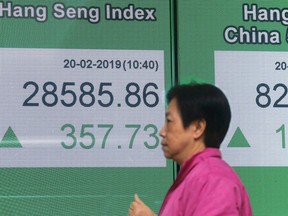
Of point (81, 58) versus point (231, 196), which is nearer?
point (231, 196)

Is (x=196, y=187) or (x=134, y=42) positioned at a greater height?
→ (x=134, y=42)

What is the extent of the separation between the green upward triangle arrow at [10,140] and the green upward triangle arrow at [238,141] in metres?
1.35

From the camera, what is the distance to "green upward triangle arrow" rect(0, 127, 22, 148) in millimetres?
4770

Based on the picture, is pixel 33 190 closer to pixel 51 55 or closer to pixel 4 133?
pixel 4 133

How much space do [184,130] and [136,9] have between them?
7.27 feet

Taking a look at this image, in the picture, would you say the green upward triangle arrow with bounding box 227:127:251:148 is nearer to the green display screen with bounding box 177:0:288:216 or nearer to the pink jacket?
the green display screen with bounding box 177:0:288:216

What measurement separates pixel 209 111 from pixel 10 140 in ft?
7.02

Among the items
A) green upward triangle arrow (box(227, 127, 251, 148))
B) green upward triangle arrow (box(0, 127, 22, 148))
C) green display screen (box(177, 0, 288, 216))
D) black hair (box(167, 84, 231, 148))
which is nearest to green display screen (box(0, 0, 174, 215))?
green upward triangle arrow (box(0, 127, 22, 148))

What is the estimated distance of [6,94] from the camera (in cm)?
482

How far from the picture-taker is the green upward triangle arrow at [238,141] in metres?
5.05

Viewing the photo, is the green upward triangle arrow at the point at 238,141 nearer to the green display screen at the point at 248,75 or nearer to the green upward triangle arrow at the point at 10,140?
the green display screen at the point at 248,75

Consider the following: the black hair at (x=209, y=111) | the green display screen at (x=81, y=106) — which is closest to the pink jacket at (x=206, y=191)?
the black hair at (x=209, y=111)

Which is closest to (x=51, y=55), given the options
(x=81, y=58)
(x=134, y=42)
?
(x=81, y=58)

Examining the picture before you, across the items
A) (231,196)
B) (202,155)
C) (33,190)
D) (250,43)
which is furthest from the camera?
(250,43)
